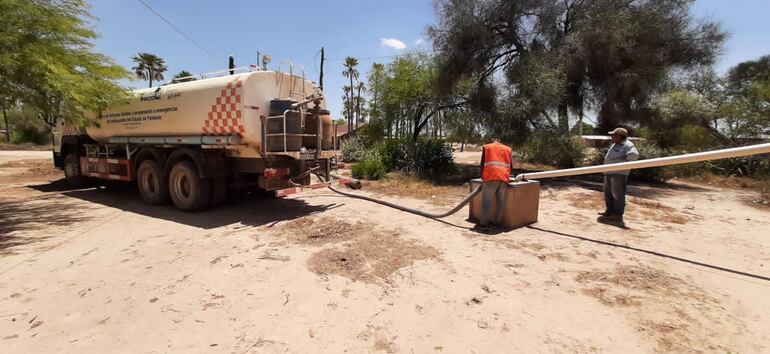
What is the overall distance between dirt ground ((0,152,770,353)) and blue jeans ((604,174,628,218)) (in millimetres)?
347

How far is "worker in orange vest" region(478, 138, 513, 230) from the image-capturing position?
574cm

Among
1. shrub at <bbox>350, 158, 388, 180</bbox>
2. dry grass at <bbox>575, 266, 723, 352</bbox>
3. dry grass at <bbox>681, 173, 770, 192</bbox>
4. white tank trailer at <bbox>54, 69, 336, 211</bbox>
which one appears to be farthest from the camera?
shrub at <bbox>350, 158, 388, 180</bbox>

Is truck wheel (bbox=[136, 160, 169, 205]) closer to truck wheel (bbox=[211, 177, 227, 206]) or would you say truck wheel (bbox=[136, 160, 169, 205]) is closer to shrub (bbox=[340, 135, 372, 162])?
truck wheel (bbox=[211, 177, 227, 206])

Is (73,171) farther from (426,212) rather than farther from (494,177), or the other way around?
(494,177)

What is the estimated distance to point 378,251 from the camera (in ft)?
15.9

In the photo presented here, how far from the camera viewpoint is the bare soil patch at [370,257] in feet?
13.5

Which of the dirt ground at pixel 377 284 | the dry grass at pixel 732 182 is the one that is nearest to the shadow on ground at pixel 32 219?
the dirt ground at pixel 377 284

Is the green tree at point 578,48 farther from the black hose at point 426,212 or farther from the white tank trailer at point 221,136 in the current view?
the white tank trailer at point 221,136

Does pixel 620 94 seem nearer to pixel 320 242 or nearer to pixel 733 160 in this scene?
pixel 733 160

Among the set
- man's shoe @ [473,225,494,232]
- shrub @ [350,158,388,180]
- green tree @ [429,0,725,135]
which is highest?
green tree @ [429,0,725,135]

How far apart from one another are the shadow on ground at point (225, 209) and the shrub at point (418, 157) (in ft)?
18.3

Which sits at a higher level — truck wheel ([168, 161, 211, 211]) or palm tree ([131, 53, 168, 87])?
palm tree ([131, 53, 168, 87])

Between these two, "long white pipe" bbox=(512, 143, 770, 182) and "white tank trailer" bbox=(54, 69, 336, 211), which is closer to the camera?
"long white pipe" bbox=(512, 143, 770, 182)

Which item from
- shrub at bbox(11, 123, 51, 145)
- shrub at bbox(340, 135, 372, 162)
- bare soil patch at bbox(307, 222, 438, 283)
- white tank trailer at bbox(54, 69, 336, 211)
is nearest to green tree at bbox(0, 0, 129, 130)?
white tank trailer at bbox(54, 69, 336, 211)
